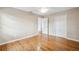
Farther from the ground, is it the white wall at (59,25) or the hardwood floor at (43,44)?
the white wall at (59,25)

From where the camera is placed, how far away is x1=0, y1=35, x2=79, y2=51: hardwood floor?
1.96m

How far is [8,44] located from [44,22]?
882 millimetres

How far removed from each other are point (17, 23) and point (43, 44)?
70cm

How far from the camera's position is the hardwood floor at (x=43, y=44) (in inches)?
77.0

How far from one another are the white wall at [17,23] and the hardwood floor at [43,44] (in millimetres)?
152

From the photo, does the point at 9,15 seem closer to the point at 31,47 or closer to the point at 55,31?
the point at 31,47

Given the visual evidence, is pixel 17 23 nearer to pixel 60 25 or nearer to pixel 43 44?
pixel 43 44

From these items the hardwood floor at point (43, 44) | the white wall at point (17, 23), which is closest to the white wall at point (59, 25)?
the hardwood floor at point (43, 44)

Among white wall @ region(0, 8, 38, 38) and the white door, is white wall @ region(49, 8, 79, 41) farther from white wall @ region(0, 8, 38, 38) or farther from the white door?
white wall @ region(0, 8, 38, 38)

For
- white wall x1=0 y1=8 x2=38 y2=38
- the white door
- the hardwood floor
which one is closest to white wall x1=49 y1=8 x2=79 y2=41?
the white door

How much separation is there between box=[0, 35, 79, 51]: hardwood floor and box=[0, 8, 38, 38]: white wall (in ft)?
0.50

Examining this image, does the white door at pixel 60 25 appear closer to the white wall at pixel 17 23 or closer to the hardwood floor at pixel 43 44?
the hardwood floor at pixel 43 44
